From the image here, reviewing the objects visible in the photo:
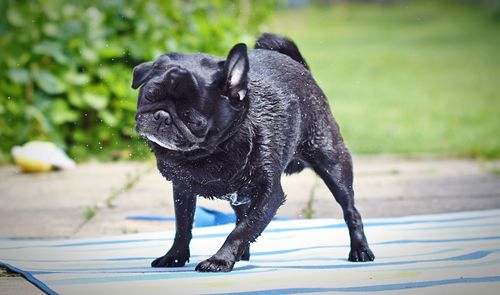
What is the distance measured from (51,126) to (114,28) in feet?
3.79

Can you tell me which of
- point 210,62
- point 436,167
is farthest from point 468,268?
point 436,167

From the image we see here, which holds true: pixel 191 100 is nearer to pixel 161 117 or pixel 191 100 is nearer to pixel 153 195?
pixel 161 117

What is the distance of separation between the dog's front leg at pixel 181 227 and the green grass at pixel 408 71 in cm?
481

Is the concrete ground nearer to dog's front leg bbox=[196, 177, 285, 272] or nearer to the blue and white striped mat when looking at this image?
the blue and white striped mat

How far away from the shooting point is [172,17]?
928 cm

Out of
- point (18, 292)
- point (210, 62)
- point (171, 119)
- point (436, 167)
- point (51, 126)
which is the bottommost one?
point (18, 292)

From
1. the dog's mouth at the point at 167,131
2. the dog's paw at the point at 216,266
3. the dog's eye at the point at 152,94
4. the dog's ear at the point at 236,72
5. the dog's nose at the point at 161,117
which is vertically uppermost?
the dog's ear at the point at 236,72

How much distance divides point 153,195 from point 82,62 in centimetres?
233

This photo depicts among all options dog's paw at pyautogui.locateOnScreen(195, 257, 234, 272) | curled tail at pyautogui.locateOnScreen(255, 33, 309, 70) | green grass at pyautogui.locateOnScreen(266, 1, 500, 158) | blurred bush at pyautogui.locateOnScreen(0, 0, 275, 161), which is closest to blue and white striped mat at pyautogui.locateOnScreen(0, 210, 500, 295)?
dog's paw at pyautogui.locateOnScreen(195, 257, 234, 272)

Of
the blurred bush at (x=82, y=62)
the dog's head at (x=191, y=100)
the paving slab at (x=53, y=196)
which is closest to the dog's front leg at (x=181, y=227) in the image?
the dog's head at (x=191, y=100)

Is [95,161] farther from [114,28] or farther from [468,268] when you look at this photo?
[468,268]

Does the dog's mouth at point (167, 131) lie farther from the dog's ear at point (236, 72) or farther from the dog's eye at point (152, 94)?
the dog's ear at point (236, 72)

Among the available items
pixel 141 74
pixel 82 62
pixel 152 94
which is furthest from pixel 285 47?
pixel 82 62

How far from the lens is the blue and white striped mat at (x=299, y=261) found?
152 inches
